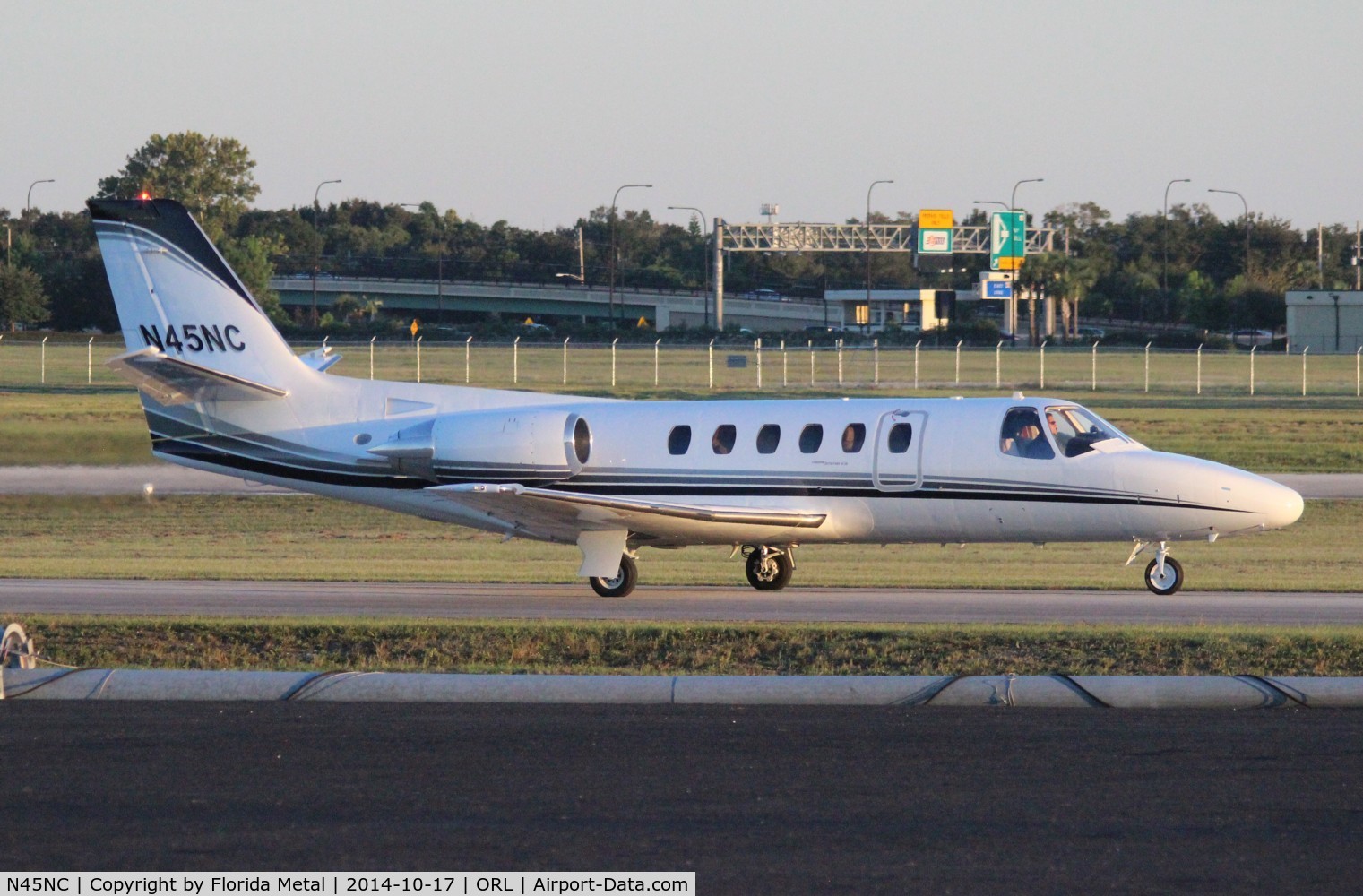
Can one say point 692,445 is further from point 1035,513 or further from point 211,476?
point 211,476

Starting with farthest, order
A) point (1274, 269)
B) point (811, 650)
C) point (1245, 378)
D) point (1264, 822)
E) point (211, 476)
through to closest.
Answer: point (1274, 269), point (1245, 378), point (211, 476), point (811, 650), point (1264, 822)

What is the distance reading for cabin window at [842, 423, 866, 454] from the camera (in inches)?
780

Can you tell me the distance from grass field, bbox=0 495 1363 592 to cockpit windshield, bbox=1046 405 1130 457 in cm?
227

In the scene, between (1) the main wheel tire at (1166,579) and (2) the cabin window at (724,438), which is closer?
(1) the main wheel tire at (1166,579)

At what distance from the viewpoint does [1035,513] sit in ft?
62.6

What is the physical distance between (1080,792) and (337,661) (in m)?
8.09

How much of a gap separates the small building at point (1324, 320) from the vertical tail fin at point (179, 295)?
76.8 meters

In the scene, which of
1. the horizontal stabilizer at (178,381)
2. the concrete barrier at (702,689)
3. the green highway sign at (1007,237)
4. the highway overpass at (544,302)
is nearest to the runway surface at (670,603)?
the horizontal stabilizer at (178,381)

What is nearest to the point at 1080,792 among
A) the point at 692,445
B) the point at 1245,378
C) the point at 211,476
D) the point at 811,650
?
the point at 811,650

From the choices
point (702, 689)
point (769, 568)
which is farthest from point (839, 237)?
point (702, 689)

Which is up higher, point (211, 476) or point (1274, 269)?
point (1274, 269)

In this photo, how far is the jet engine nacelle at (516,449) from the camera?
20.8 meters

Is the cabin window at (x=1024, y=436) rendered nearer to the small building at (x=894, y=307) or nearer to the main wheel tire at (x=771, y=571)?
the main wheel tire at (x=771, y=571)
